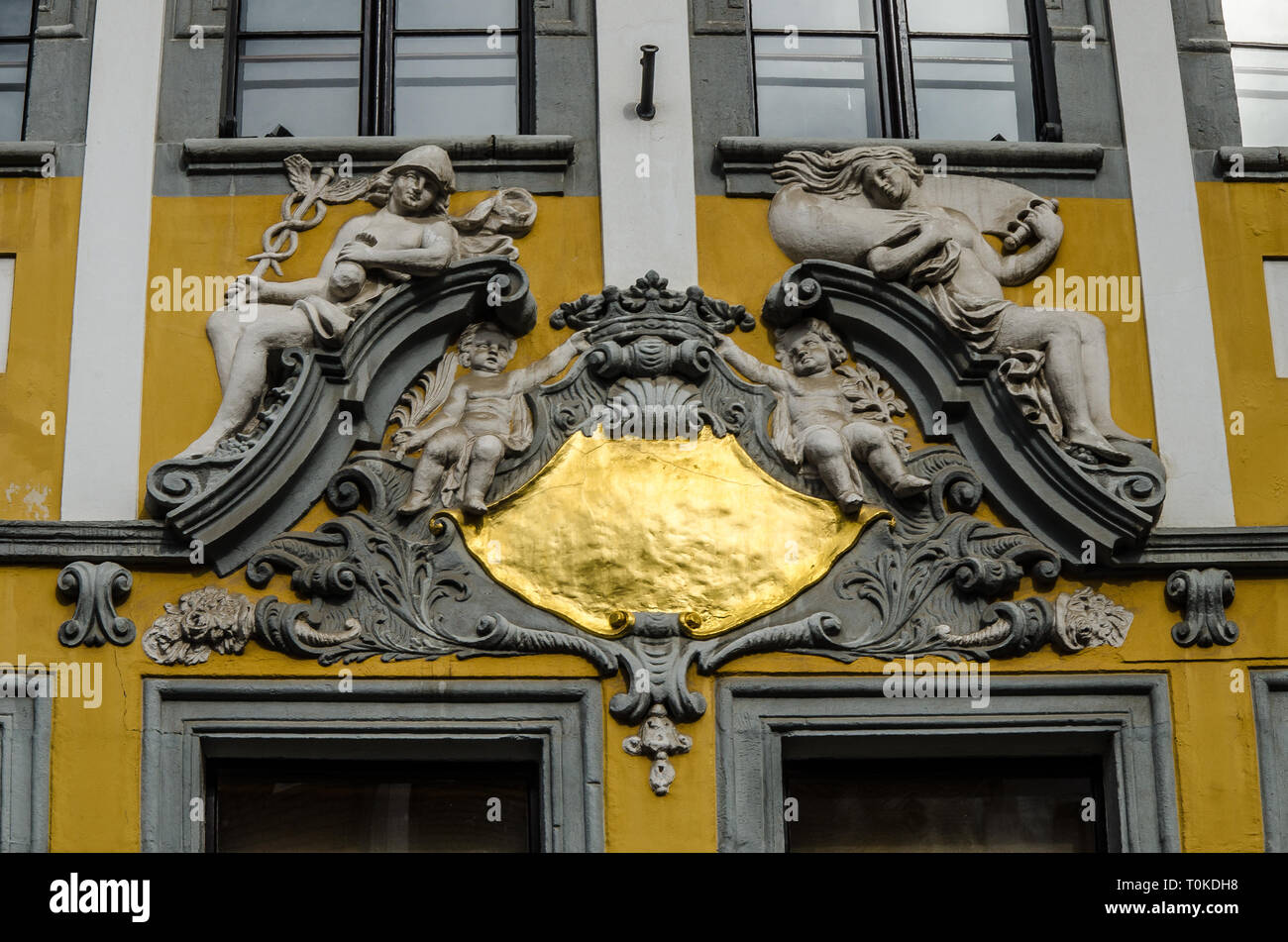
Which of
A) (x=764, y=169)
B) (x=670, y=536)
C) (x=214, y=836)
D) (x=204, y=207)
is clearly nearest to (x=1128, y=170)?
(x=764, y=169)

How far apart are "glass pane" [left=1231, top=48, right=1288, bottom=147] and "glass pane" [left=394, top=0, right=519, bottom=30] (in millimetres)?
3065

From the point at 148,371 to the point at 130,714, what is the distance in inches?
53.9

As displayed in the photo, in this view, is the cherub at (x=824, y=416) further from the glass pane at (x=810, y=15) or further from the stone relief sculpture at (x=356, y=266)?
the glass pane at (x=810, y=15)

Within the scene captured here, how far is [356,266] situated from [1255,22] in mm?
4017

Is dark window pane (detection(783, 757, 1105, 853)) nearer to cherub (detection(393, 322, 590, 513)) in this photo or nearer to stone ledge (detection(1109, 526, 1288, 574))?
stone ledge (detection(1109, 526, 1288, 574))

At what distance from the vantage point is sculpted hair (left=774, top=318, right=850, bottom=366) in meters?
9.52

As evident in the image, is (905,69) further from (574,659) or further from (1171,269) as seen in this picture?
(574,659)

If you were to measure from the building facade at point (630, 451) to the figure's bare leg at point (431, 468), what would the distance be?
2cm

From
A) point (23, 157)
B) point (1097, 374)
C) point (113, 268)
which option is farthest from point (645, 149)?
point (23, 157)

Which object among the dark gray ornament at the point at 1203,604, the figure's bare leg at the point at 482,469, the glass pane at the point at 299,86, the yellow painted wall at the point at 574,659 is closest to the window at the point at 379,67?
the glass pane at the point at 299,86

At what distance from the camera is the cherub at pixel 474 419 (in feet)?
30.0

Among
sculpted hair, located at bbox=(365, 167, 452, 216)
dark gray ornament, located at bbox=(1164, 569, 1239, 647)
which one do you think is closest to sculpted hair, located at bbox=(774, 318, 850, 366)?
sculpted hair, located at bbox=(365, 167, 452, 216)

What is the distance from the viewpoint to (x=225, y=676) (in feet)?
29.0
